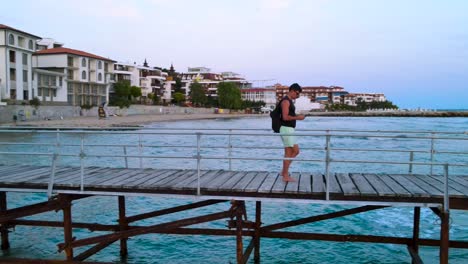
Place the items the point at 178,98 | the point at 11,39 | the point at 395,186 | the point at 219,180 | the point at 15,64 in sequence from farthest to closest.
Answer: the point at 178,98 → the point at 15,64 → the point at 11,39 → the point at 219,180 → the point at 395,186

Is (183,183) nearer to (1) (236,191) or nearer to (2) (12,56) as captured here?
(1) (236,191)

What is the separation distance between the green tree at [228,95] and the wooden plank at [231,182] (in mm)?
141044

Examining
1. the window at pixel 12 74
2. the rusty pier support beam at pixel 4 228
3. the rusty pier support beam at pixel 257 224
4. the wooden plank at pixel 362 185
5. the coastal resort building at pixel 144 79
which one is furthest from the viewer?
the coastal resort building at pixel 144 79

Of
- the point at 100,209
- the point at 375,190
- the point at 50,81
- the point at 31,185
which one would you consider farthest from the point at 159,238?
the point at 50,81

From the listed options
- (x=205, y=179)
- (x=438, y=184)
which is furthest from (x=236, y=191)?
(x=438, y=184)

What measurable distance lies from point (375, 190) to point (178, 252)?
6.59 m

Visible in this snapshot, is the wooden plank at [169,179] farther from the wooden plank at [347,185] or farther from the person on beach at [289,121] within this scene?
the wooden plank at [347,185]

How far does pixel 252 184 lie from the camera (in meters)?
8.11

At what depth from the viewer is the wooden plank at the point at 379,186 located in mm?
7282

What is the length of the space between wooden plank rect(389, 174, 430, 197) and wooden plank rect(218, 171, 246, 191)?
3118 millimetres

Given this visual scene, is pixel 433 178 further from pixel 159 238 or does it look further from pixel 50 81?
pixel 50 81

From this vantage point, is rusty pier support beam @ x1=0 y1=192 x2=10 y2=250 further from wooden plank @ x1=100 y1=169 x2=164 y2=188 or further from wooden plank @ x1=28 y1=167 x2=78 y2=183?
wooden plank @ x1=100 y1=169 x2=164 y2=188

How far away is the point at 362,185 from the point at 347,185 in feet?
0.89

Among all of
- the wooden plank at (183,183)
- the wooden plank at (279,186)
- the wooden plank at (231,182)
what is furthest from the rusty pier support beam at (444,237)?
the wooden plank at (183,183)
